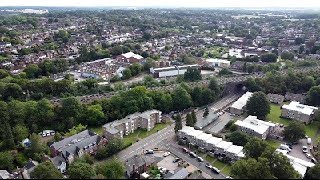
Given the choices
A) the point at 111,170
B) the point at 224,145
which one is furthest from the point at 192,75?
the point at 111,170

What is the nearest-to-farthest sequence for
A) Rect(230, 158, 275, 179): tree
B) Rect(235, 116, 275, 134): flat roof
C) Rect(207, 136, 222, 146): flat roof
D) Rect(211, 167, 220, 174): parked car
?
Rect(230, 158, 275, 179): tree, Rect(211, 167, 220, 174): parked car, Rect(207, 136, 222, 146): flat roof, Rect(235, 116, 275, 134): flat roof

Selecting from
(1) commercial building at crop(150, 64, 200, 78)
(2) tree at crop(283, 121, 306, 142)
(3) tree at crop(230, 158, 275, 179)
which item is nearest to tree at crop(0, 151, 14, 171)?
(3) tree at crop(230, 158, 275, 179)

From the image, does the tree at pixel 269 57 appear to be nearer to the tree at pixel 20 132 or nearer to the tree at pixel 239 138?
the tree at pixel 239 138

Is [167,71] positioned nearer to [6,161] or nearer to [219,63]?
[219,63]

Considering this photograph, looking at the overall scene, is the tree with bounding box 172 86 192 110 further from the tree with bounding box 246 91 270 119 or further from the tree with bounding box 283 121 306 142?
the tree with bounding box 283 121 306 142

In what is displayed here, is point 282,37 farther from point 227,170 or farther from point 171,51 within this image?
point 227,170

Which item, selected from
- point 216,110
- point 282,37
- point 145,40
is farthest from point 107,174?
point 282,37

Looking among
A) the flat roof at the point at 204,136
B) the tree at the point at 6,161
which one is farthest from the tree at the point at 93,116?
the flat roof at the point at 204,136
